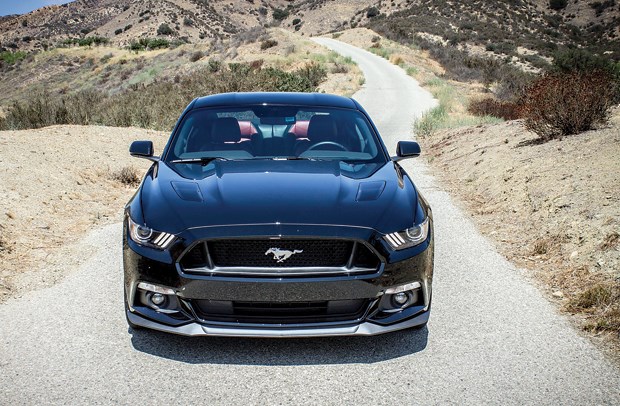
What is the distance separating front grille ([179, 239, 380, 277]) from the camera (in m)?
3.80

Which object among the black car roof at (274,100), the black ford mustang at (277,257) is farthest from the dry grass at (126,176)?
the black ford mustang at (277,257)

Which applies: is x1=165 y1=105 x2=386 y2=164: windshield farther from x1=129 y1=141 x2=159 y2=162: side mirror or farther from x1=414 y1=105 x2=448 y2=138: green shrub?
x1=414 y1=105 x2=448 y2=138: green shrub

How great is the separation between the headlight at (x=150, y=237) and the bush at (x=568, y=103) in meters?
9.28

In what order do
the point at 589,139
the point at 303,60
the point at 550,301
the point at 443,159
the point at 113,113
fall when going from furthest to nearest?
the point at 303,60
the point at 113,113
the point at 443,159
the point at 589,139
the point at 550,301

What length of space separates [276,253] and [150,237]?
827 mm

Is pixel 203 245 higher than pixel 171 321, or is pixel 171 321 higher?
pixel 203 245

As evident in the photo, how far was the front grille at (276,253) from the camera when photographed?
12.5 feet

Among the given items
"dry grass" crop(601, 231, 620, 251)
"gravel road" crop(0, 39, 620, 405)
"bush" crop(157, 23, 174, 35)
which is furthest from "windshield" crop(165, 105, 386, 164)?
"bush" crop(157, 23, 174, 35)

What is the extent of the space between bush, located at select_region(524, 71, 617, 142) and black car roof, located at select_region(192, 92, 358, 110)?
658 centimetres

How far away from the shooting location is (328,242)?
387cm

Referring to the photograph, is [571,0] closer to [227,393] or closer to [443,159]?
[443,159]

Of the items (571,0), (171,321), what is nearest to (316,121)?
(171,321)

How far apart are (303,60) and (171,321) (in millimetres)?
41234

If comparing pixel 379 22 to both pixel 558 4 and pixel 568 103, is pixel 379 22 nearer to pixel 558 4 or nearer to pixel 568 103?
pixel 558 4
